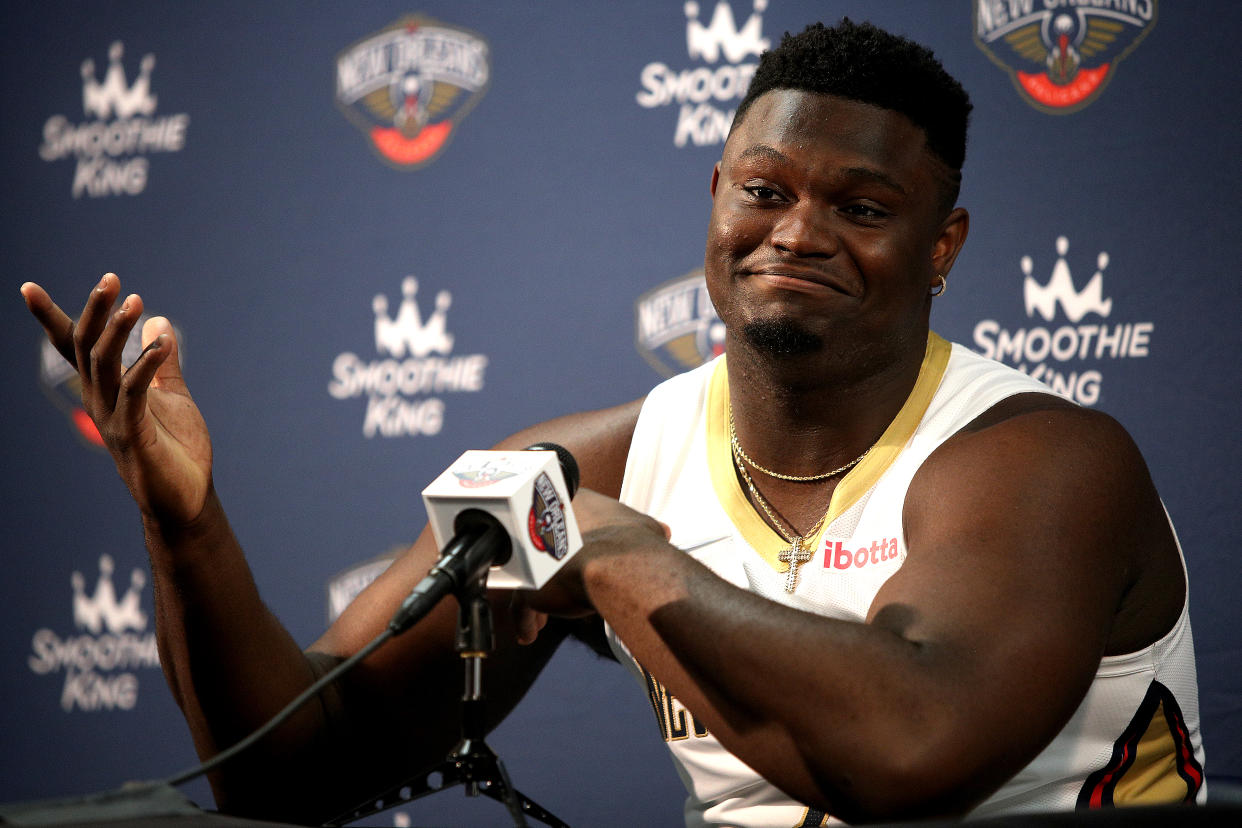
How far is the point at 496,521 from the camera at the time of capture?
888 millimetres

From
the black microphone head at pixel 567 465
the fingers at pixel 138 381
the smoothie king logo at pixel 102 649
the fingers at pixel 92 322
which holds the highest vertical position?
the fingers at pixel 92 322

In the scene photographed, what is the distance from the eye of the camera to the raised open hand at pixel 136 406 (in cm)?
110

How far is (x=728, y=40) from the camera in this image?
7.82 feet

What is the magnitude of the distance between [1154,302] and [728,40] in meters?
1.02

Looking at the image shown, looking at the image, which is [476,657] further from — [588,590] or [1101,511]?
[1101,511]

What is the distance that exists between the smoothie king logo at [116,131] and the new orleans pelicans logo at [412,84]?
50cm

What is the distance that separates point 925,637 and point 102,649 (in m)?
2.37

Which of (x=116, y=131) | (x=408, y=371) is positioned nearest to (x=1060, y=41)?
(x=408, y=371)

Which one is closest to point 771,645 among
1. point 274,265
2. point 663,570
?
point 663,570

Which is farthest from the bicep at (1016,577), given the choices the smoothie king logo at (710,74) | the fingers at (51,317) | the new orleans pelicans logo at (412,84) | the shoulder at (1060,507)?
the new orleans pelicans logo at (412,84)

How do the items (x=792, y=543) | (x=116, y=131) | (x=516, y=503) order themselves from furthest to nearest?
(x=116, y=131) → (x=792, y=543) → (x=516, y=503)

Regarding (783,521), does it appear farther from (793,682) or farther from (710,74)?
(710,74)

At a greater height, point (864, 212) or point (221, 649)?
point (864, 212)

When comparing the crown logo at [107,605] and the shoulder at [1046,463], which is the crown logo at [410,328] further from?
the shoulder at [1046,463]
